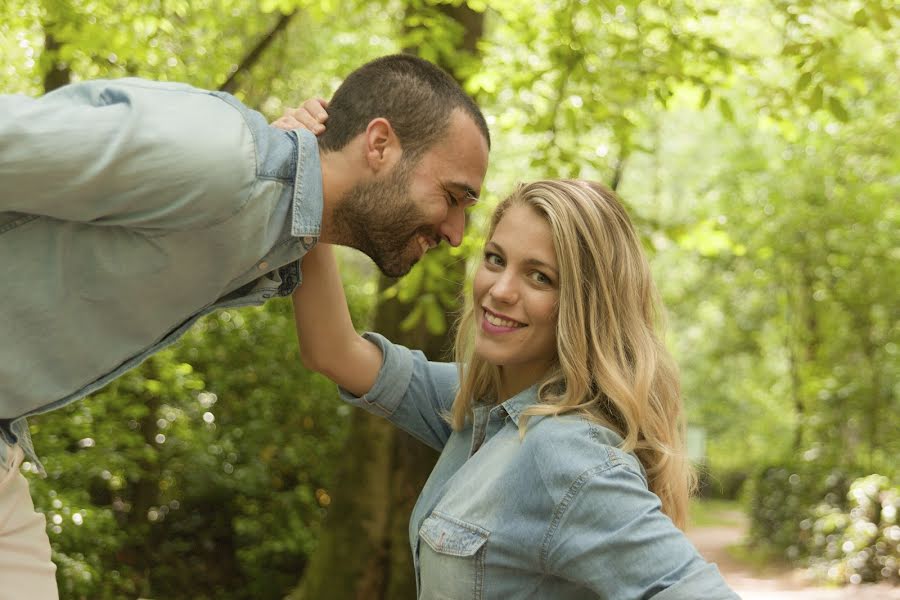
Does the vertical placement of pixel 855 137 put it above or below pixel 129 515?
above

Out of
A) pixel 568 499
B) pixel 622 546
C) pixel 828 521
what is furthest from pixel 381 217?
pixel 828 521

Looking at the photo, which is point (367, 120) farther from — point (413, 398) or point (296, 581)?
point (296, 581)

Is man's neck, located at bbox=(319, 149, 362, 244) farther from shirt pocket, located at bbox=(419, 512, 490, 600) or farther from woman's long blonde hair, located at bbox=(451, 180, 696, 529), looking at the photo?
shirt pocket, located at bbox=(419, 512, 490, 600)

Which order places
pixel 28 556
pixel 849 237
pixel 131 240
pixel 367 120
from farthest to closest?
1. pixel 849 237
2. pixel 367 120
3. pixel 28 556
4. pixel 131 240

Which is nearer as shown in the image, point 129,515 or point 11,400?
point 11,400

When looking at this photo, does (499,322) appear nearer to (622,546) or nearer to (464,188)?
(464,188)

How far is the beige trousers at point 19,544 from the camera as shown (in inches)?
95.5

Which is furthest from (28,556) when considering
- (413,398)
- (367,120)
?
(367,120)

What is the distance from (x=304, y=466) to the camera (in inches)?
341

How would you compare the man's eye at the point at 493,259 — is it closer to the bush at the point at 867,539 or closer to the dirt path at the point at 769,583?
the dirt path at the point at 769,583

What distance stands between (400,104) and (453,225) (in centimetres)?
35

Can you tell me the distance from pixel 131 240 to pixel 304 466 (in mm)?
6544

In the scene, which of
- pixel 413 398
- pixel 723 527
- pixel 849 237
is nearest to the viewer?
pixel 413 398


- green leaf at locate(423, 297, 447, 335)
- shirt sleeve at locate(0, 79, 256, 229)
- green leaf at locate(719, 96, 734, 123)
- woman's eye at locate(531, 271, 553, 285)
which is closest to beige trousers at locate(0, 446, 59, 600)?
shirt sleeve at locate(0, 79, 256, 229)
